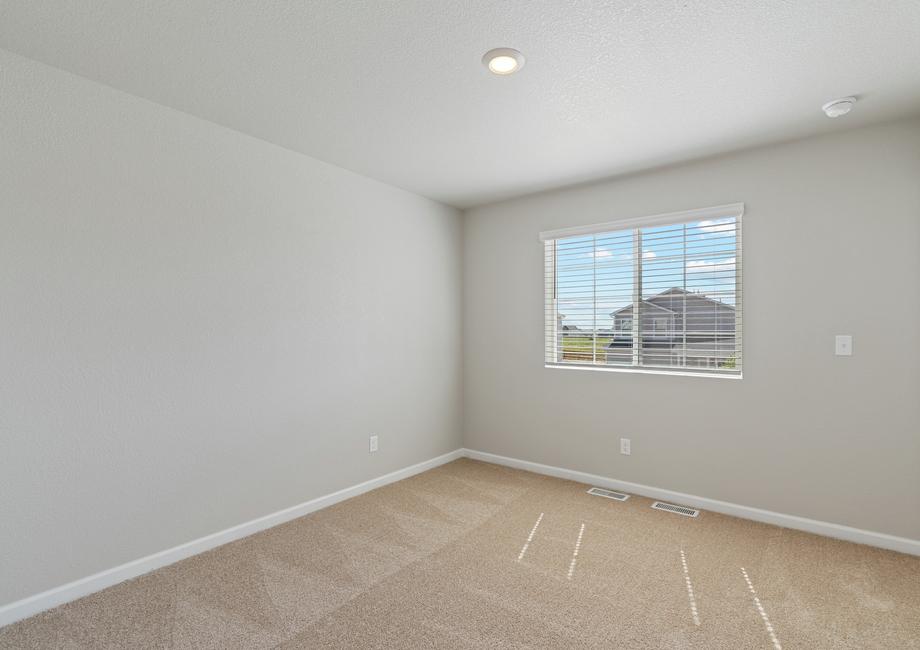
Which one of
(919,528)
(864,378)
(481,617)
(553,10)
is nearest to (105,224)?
(553,10)

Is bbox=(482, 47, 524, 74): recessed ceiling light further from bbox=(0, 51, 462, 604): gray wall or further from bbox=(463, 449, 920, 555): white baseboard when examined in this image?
bbox=(463, 449, 920, 555): white baseboard

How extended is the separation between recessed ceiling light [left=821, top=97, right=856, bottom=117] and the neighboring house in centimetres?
122

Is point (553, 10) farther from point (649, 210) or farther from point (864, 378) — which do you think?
point (864, 378)

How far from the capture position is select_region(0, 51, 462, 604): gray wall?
2.11 meters

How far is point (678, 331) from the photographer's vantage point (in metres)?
3.46

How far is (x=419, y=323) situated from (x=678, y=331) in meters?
2.02

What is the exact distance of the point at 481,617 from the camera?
2076 millimetres

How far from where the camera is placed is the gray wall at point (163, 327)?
2.11m

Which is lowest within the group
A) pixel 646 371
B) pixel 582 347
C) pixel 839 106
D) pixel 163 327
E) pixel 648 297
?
pixel 646 371

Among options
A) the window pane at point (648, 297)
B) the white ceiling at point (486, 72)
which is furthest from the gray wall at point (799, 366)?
the white ceiling at point (486, 72)

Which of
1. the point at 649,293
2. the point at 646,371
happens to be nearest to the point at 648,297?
the point at 649,293

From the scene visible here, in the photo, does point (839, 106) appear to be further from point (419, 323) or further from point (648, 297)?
point (419, 323)

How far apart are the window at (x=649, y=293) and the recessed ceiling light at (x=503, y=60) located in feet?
6.01

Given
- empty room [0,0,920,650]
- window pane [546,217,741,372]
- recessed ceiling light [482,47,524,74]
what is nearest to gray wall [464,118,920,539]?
empty room [0,0,920,650]
